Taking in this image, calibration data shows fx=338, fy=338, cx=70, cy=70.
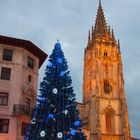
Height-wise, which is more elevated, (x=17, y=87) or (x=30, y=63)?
(x=30, y=63)

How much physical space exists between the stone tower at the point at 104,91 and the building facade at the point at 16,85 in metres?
37.3

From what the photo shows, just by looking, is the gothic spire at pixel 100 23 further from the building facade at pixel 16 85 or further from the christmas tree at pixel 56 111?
the christmas tree at pixel 56 111

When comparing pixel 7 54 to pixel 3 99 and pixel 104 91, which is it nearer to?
pixel 3 99

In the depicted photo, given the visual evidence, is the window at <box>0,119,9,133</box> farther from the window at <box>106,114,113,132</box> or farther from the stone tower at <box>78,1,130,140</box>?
the window at <box>106,114,113,132</box>

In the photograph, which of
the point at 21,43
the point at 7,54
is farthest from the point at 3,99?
the point at 21,43

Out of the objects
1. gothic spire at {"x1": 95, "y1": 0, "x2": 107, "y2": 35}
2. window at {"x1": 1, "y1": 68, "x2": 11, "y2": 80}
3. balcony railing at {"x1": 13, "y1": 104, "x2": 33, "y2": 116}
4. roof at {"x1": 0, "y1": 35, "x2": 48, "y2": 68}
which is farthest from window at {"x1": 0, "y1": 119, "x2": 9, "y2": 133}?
gothic spire at {"x1": 95, "y1": 0, "x2": 107, "y2": 35}

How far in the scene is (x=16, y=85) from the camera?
35844 mm

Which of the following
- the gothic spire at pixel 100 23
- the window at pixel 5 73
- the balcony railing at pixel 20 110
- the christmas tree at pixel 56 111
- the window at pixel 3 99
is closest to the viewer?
the christmas tree at pixel 56 111

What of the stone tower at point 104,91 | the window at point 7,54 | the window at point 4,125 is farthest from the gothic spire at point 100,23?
the window at point 4,125

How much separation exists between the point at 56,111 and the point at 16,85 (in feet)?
34.2

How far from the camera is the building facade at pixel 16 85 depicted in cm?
3409

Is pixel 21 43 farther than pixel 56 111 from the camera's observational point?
Yes

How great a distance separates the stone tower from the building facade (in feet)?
122

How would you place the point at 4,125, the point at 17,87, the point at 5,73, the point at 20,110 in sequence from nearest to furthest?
1. the point at 4,125
2. the point at 20,110
3. the point at 17,87
4. the point at 5,73
